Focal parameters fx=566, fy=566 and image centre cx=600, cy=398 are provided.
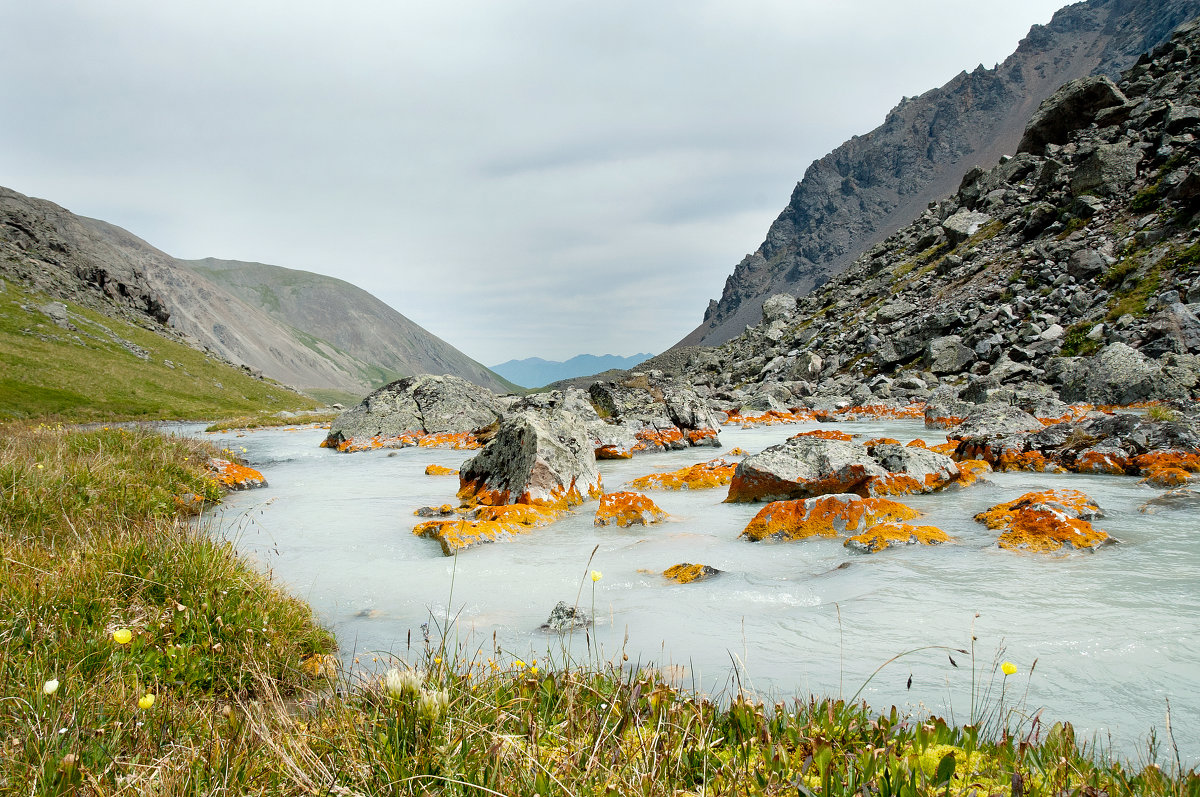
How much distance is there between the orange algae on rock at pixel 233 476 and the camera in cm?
1224

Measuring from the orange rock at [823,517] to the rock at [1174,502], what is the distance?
316 centimetres

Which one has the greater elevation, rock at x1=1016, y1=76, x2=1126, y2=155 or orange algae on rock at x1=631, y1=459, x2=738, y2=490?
rock at x1=1016, y1=76, x2=1126, y2=155

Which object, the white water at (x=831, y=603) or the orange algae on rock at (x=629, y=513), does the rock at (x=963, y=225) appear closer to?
the white water at (x=831, y=603)

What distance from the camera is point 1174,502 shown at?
807cm

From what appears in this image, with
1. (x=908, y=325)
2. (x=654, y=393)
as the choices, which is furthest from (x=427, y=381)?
(x=908, y=325)

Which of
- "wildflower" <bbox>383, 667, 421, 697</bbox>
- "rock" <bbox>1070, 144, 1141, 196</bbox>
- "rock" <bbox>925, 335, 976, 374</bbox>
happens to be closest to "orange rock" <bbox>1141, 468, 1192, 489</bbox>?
"wildflower" <bbox>383, 667, 421, 697</bbox>

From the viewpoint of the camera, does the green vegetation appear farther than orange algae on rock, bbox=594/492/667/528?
Yes

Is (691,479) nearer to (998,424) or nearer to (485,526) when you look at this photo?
(485,526)

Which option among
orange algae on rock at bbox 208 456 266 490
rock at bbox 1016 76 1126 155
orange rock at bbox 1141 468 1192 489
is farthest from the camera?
rock at bbox 1016 76 1126 155

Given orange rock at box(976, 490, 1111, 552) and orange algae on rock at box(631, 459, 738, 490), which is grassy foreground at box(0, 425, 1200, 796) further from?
orange algae on rock at box(631, 459, 738, 490)

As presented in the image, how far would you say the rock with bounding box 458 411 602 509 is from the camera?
10898 millimetres

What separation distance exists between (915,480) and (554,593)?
25.2 ft

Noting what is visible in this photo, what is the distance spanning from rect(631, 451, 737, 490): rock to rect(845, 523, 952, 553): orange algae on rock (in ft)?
16.1

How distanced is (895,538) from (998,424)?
9.53 meters
